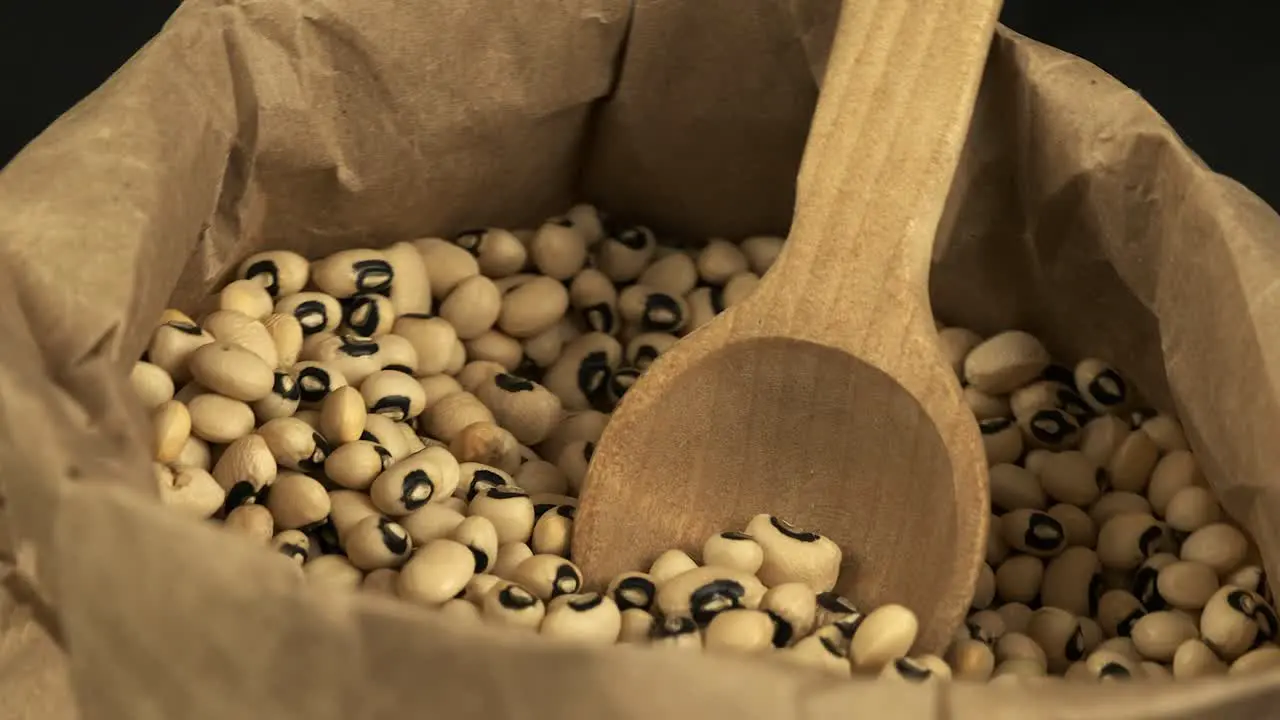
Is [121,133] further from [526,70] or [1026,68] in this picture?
[1026,68]

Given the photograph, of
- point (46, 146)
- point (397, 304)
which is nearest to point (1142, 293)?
point (397, 304)

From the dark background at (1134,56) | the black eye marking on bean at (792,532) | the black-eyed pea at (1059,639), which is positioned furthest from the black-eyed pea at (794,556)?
the dark background at (1134,56)

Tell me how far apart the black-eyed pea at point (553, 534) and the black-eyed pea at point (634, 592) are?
5 cm

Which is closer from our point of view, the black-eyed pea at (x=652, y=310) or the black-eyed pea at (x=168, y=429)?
the black-eyed pea at (x=168, y=429)

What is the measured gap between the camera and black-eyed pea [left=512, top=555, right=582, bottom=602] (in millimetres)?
759

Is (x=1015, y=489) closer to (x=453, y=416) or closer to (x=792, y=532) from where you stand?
(x=792, y=532)

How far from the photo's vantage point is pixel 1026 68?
845mm

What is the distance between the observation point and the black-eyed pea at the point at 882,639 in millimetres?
693

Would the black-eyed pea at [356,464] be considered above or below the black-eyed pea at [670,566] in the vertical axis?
above

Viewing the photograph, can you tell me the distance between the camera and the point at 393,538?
0.77m

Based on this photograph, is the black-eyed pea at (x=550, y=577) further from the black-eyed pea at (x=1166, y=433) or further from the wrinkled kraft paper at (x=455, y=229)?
the black-eyed pea at (x=1166, y=433)

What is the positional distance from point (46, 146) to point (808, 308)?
0.33 meters

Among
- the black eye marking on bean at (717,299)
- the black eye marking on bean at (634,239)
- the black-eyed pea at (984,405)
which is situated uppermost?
the black eye marking on bean at (634,239)

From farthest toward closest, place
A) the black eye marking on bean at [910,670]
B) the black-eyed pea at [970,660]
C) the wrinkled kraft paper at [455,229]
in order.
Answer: the black-eyed pea at [970,660]
the black eye marking on bean at [910,670]
the wrinkled kraft paper at [455,229]
